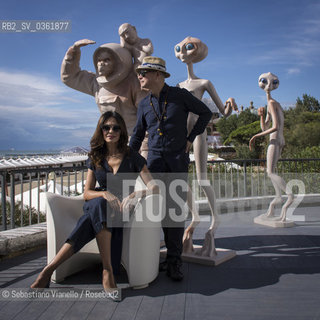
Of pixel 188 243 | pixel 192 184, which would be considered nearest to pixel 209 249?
pixel 188 243

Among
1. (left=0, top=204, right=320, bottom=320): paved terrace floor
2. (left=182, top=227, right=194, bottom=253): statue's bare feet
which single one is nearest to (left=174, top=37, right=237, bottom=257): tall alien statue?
(left=182, top=227, right=194, bottom=253): statue's bare feet

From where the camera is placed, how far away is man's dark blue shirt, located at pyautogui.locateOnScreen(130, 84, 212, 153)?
10.4 feet

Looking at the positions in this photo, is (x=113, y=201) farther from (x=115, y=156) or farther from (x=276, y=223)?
(x=276, y=223)

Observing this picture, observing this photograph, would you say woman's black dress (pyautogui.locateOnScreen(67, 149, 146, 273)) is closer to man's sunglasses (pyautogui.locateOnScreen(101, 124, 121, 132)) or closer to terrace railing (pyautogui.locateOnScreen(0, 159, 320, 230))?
man's sunglasses (pyautogui.locateOnScreen(101, 124, 121, 132))

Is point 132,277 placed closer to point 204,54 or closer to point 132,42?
point 204,54

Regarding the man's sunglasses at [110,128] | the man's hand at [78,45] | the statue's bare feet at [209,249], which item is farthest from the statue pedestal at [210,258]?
the man's hand at [78,45]

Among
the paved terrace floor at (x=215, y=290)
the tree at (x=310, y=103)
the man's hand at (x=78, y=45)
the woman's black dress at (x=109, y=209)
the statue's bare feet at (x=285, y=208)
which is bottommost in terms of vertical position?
the paved terrace floor at (x=215, y=290)

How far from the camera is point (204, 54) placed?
154 inches

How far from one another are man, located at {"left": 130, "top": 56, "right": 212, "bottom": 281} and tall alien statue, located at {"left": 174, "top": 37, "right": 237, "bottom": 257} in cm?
36

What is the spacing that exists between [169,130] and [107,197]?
870mm

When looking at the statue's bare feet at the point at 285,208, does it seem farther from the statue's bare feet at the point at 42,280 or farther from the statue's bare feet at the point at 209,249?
the statue's bare feet at the point at 42,280

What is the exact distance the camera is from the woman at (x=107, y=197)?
108 inches

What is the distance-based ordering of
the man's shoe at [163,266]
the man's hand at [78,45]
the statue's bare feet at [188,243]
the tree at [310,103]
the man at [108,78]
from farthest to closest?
the tree at [310,103] → the man at [108,78] → the man's hand at [78,45] → the statue's bare feet at [188,243] → the man's shoe at [163,266]

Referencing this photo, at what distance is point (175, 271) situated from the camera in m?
3.09
